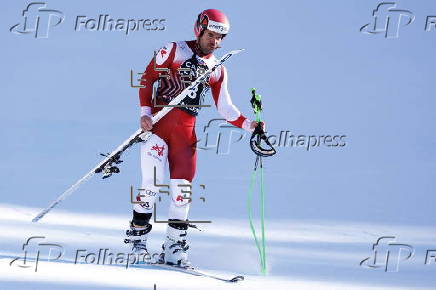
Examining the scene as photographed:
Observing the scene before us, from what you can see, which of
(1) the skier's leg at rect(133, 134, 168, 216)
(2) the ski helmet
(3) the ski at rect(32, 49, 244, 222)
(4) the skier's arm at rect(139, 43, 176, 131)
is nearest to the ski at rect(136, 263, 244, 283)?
(1) the skier's leg at rect(133, 134, 168, 216)

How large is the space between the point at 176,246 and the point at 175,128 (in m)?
0.71

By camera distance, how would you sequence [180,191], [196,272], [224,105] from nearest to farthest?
[196,272] < [180,191] < [224,105]

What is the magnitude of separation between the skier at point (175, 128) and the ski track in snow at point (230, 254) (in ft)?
1.20

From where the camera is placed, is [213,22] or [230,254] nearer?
[213,22]

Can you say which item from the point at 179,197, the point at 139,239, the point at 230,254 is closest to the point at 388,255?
the point at 230,254

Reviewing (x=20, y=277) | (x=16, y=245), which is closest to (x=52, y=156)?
(x=16, y=245)

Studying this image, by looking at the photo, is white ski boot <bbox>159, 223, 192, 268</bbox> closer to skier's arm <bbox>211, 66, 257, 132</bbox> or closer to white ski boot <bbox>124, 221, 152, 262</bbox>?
white ski boot <bbox>124, 221, 152, 262</bbox>

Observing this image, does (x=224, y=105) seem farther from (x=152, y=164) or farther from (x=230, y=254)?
(x=230, y=254)

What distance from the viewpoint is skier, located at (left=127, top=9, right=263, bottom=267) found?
573cm

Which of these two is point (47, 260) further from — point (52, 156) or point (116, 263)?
point (52, 156)

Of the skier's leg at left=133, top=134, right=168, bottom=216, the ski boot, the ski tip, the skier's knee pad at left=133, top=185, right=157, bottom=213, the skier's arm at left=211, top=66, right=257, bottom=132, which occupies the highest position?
the skier's arm at left=211, top=66, right=257, bottom=132

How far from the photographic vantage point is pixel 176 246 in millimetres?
5789

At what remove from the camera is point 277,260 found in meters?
6.44

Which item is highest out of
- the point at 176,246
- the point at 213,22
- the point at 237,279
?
the point at 213,22
